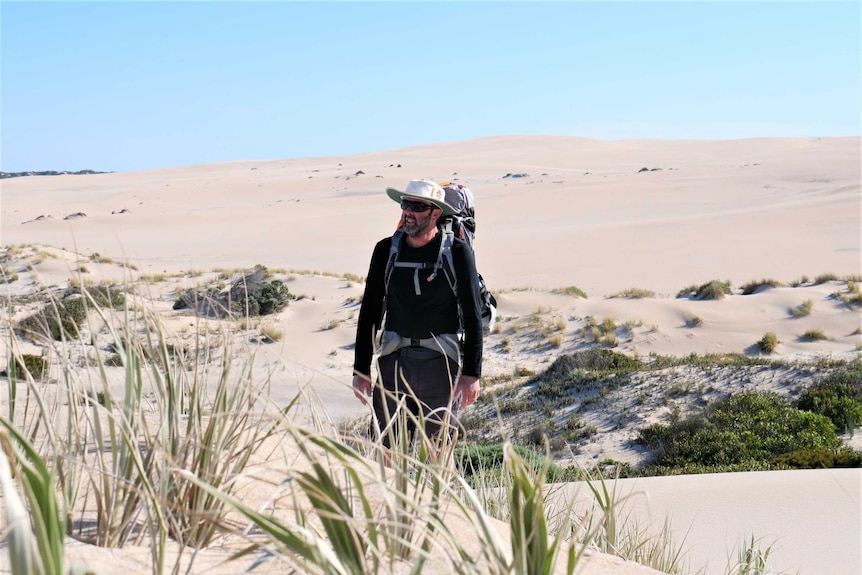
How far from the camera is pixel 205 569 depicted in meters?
1.89

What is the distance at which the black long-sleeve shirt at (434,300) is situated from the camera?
3836 mm

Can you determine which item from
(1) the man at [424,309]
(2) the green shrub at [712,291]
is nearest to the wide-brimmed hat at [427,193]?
(1) the man at [424,309]

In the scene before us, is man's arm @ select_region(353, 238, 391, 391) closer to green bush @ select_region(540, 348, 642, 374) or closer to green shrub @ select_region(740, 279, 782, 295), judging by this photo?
green bush @ select_region(540, 348, 642, 374)

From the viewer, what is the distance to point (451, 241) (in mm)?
3877

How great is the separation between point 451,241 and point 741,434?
174 inches

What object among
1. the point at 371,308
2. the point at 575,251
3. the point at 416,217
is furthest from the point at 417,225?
the point at 575,251

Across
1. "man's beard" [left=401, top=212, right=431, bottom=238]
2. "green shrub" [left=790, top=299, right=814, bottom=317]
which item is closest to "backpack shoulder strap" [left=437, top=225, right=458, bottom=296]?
"man's beard" [left=401, top=212, right=431, bottom=238]

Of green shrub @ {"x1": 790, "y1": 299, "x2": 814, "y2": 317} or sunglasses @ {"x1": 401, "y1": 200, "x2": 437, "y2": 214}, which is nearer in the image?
sunglasses @ {"x1": 401, "y1": 200, "x2": 437, "y2": 214}

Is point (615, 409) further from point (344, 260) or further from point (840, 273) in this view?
point (344, 260)

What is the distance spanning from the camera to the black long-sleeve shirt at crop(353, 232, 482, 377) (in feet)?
12.6

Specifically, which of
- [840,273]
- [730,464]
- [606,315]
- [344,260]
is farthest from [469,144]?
[730,464]

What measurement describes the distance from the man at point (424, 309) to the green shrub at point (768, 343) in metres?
10.1

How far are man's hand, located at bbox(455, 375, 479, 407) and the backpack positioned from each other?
0.85 ft

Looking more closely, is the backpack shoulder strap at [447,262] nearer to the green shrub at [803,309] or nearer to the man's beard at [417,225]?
the man's beard at [417,225]
